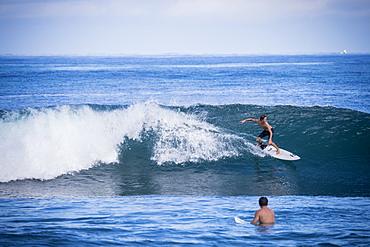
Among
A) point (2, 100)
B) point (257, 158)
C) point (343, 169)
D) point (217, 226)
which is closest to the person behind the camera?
point (217, 226)

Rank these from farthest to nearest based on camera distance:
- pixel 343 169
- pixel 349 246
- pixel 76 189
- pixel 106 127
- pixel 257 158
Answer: pixel 106 127
pixel 257 158
pixel 343 169
pixel 76 189
pixel 349 246

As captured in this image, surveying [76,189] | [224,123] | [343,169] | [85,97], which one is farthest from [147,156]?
[85,97]

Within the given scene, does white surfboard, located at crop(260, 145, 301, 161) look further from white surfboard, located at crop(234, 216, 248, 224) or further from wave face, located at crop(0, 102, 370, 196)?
white surfboard, located at crop(234, 216, 248, 224)

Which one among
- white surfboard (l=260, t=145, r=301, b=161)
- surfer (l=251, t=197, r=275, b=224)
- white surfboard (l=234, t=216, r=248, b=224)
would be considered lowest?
white surfboard (l=234, t=216, r=248, b=224)

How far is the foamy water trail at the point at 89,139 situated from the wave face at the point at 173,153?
3cm

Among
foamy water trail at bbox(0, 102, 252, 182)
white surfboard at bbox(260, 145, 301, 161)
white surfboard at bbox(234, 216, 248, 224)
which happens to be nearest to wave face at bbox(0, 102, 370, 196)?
foamy water trail at bbox(0, 102, 252, 182)

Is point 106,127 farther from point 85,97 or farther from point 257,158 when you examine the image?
point 85,97

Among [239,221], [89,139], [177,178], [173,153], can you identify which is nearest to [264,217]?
[239,221]

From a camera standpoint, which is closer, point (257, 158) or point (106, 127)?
point (257, 158)

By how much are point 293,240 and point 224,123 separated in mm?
10594

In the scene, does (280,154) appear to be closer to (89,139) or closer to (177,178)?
(177,178)

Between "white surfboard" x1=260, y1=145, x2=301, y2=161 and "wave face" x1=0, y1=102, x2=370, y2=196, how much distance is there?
23cm

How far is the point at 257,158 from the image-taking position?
41.0 ft

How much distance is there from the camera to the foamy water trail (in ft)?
37.6
